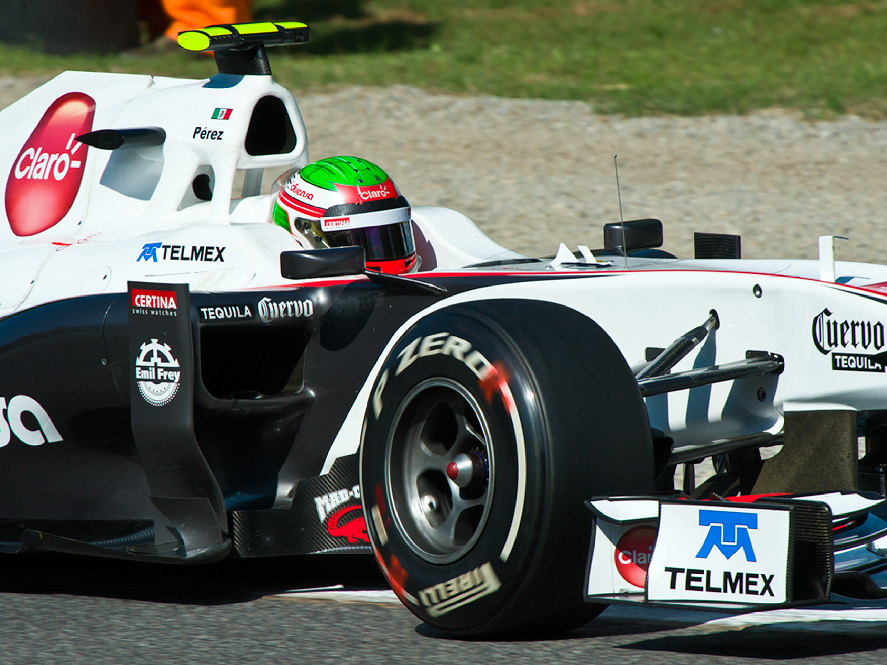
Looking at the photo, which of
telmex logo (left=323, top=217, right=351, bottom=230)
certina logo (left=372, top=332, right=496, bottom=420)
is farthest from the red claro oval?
certina logo (left=372, top=332, right=496, bottom=420)

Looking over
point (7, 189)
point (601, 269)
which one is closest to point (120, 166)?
point (7, 189)

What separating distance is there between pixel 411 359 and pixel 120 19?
17.0m

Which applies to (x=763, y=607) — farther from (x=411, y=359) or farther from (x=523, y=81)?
(x=523, y=81)

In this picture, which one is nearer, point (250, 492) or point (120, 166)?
point (250, 492)

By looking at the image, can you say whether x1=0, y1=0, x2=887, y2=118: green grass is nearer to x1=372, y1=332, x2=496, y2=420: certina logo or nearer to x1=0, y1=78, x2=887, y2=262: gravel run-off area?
x1=0, y1=78, x2=887, y2=262: gravel run-off area

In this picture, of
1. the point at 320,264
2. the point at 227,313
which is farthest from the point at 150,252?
the point at 320,264

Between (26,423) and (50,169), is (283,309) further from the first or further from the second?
(50,169)

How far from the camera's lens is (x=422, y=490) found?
155 inches

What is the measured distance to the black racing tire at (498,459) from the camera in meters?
3.54

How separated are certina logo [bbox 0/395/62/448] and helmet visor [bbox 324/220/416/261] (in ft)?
3.82

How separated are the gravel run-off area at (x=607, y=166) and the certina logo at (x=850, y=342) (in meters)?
6.63

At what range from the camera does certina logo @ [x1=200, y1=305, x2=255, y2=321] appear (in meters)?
4.43

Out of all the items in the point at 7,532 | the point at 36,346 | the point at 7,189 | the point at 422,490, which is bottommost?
the point at 7,532

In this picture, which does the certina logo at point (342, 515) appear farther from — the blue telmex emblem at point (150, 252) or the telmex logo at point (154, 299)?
the blue telmex emblem at point (150, 252)
